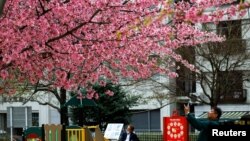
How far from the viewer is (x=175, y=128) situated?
1912 centimetres

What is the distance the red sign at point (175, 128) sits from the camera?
739 inches

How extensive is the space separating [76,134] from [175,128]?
3.61m

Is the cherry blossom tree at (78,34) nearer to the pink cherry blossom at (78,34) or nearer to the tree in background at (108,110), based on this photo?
the pink cherry blossom at (78,34)

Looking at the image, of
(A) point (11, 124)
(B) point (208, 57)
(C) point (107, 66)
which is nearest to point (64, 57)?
(C) point (107, 66)

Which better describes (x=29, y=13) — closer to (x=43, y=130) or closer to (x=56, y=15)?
(x=56, y=15)

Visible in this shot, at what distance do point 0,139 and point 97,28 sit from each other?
2121 centimetres

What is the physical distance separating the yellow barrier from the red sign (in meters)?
3.14

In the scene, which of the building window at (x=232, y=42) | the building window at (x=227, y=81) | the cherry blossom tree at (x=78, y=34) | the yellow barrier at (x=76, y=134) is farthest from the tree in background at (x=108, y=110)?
the cherry blossom tree at (x=78, y=34)

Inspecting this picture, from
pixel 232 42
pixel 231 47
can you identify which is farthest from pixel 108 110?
pixel 232 42

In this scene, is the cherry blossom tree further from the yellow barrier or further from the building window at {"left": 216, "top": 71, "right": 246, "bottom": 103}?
the building window at {"left": 216, "top": 71, "right": 246, "bottom": 103}

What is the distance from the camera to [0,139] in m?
32.9

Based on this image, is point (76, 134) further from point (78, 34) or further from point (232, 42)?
point (232, 42)

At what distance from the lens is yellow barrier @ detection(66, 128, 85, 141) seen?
17125 millimetres

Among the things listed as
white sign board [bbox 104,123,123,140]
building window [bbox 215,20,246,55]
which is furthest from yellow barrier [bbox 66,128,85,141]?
building window [bbox 215,20,246,55]
